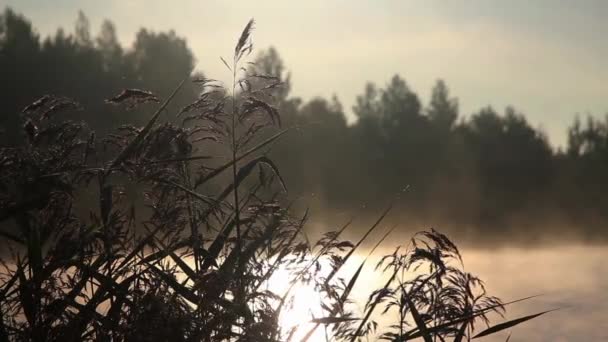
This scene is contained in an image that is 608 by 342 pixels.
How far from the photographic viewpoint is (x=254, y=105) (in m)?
3.25

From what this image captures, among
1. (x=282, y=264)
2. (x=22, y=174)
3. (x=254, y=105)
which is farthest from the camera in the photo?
(x=282, y=264)

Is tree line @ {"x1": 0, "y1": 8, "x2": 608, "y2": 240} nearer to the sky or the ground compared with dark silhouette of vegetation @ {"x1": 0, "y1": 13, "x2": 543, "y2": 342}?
nearer to the sky

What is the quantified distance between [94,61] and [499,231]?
16516mm

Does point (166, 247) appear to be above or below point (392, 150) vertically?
below

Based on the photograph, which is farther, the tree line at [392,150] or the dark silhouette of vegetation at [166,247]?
the tree line at [392,150]

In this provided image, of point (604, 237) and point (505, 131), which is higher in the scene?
point (505, 131)

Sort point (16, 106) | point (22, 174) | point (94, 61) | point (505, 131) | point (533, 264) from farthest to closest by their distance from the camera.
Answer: point (505, 131) → point (94, 61) → point (16, 106) → point (533, 264) → point (22, 174)

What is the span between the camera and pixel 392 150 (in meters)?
45.6

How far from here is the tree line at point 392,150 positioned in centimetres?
3162

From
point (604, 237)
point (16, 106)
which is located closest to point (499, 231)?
point (604, 237)

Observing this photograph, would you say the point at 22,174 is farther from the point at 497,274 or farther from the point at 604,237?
the point at 604,237

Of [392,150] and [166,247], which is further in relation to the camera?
[392,150]

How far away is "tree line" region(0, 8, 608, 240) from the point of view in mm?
31625

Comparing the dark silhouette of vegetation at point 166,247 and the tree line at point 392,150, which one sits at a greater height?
the tree line at point 392,150
